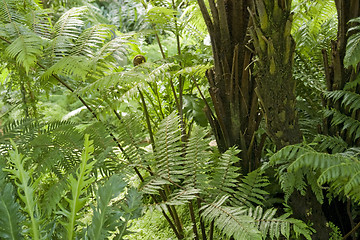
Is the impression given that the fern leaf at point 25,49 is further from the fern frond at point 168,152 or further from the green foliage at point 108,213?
the green foliage at point 108,213

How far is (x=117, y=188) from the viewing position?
32.9 inches

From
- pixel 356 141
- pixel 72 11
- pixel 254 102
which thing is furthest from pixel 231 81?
pixel 72 11

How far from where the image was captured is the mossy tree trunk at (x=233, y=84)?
126 centimetres

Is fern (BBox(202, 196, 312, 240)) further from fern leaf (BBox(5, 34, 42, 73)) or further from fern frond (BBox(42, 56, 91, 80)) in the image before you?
fern leaf (BBox(5, 34, 42, 73))

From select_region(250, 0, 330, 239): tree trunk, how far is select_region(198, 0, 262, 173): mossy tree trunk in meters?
0.14

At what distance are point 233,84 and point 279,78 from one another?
0.20 metres

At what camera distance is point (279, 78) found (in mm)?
1094

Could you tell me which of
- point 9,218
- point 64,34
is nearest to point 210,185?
point 9,218

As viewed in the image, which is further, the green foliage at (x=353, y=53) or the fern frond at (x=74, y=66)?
the fern frond at (x=74, y=66)

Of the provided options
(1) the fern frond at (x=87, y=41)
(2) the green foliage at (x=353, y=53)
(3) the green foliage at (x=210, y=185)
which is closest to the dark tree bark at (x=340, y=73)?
(2) the green foliage at (x=353, y=53)

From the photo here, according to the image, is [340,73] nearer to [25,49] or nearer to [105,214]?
[105,214]

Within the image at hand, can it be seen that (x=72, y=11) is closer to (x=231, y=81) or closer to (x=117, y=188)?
(x=231, y=81)

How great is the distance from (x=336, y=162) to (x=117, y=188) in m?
0.59

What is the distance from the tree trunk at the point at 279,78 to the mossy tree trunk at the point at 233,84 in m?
0.14
